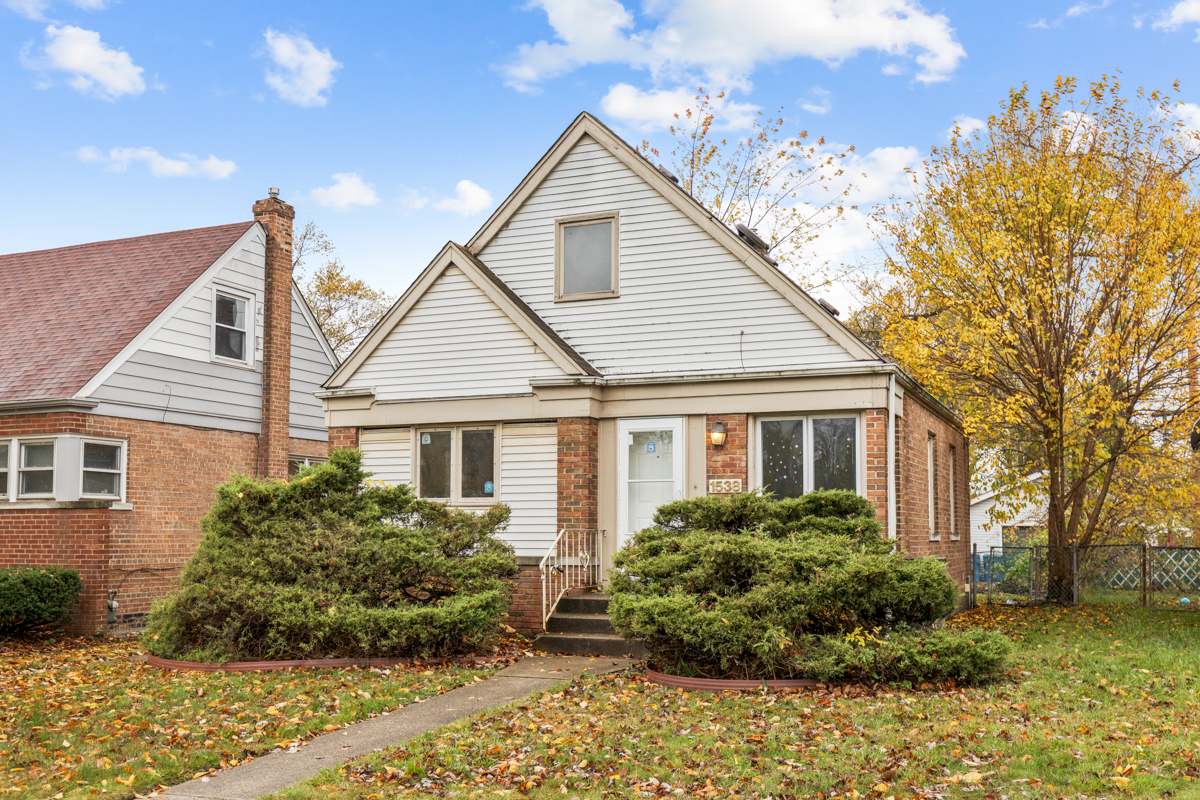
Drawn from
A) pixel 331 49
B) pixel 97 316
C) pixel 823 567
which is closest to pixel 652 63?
pixel 331 49

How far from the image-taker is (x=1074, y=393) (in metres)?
17.0

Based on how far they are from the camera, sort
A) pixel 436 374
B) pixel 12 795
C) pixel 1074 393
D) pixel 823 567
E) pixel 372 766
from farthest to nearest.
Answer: pixel 1074 393
pixel 436 374
pixel 823 567
pixel 372 766
pixel 12 795

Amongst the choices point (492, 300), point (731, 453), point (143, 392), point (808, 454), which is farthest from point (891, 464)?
point (143, 392)

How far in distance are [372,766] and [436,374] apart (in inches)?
309

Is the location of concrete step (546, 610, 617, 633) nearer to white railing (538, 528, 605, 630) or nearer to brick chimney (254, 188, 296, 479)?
white railing (538, 528, 605, 630)

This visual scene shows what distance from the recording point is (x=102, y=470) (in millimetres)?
14906

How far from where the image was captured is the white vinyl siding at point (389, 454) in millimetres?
14125

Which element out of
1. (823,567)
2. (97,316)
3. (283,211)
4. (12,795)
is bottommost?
(12,795)

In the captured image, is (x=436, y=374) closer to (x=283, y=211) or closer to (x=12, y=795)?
(x=283, y=211)

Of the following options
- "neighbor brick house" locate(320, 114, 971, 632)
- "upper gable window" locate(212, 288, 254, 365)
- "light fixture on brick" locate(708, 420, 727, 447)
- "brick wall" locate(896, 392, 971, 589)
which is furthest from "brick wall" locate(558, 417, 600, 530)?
"upper gable window" locate(212, 288, 254, 365)

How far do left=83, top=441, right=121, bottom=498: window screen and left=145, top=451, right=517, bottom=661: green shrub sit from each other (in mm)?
4690

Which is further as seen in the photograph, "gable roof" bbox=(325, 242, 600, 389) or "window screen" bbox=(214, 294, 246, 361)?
"window screen" bbox=(214, 294, 246, 361)

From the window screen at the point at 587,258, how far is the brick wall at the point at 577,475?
2.12 m

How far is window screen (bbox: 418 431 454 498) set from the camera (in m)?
13.9
